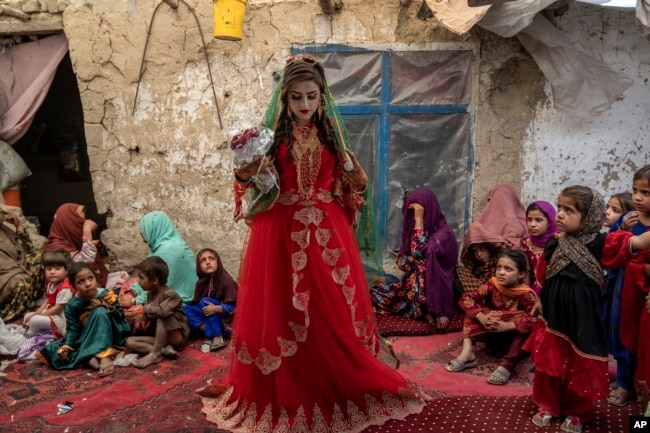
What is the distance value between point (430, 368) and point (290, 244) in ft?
5.64

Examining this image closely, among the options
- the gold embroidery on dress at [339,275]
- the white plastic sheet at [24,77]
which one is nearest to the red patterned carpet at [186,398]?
the gold embroidery on dress at [339,275]

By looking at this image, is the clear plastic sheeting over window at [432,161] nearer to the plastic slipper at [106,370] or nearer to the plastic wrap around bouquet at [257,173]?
the plastic wrap around bouquet at [257,173]

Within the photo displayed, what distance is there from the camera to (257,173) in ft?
9.41

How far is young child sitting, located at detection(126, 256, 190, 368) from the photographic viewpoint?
4.29 m

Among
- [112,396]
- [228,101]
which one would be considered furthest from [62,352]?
[228,101]

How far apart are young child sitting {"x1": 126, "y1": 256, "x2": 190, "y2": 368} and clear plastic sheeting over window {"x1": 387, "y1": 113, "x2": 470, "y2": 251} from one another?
2.24m

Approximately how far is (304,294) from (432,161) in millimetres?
2898

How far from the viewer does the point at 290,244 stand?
3.04 metres

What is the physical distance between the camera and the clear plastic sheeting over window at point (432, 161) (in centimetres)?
541

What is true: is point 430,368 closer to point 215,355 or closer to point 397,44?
point 215,355

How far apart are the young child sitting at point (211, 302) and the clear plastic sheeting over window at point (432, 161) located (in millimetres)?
1752

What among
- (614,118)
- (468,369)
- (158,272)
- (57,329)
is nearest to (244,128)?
(158,272)

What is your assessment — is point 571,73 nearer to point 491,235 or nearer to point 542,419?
point 491,235

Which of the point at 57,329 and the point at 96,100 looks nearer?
the point at 57,329
